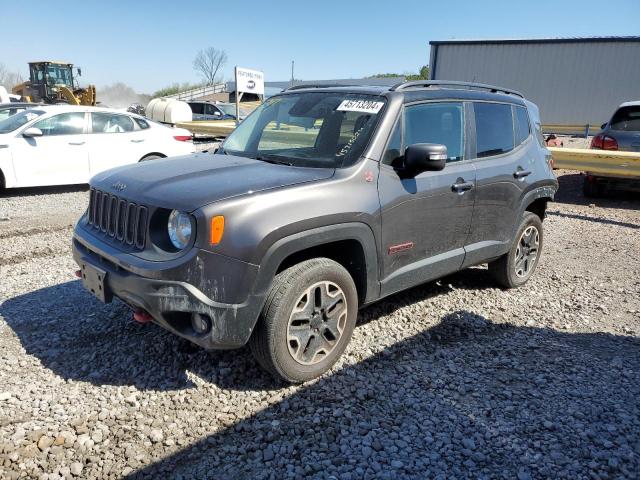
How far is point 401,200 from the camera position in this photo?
3.51 metres

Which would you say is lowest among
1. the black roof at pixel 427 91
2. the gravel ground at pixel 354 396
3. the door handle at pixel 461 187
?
the gravel ground at pixel 354 396

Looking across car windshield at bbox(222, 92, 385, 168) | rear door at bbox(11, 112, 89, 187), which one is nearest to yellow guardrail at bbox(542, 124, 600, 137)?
rear door at bbox(11, 112, 89, 187)

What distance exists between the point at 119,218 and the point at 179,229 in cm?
60

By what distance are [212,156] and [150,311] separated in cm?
152

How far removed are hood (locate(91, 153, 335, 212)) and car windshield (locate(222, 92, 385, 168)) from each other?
0.66 ft

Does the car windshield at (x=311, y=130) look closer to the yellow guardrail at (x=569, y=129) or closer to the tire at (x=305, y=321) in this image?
the tire at (x=305, y=321)

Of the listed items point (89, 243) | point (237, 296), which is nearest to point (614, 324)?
point (237, 296)

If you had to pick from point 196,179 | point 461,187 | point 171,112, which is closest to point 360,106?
point 461,187

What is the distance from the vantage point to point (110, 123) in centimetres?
969

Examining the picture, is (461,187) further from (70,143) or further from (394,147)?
(70,143)

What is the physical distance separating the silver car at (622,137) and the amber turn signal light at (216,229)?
8489mm

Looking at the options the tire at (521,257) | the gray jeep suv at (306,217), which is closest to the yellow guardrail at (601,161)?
the tire at (521,257)

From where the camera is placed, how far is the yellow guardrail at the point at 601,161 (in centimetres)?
838

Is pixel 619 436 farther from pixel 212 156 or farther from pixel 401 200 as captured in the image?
pixel 212 156
